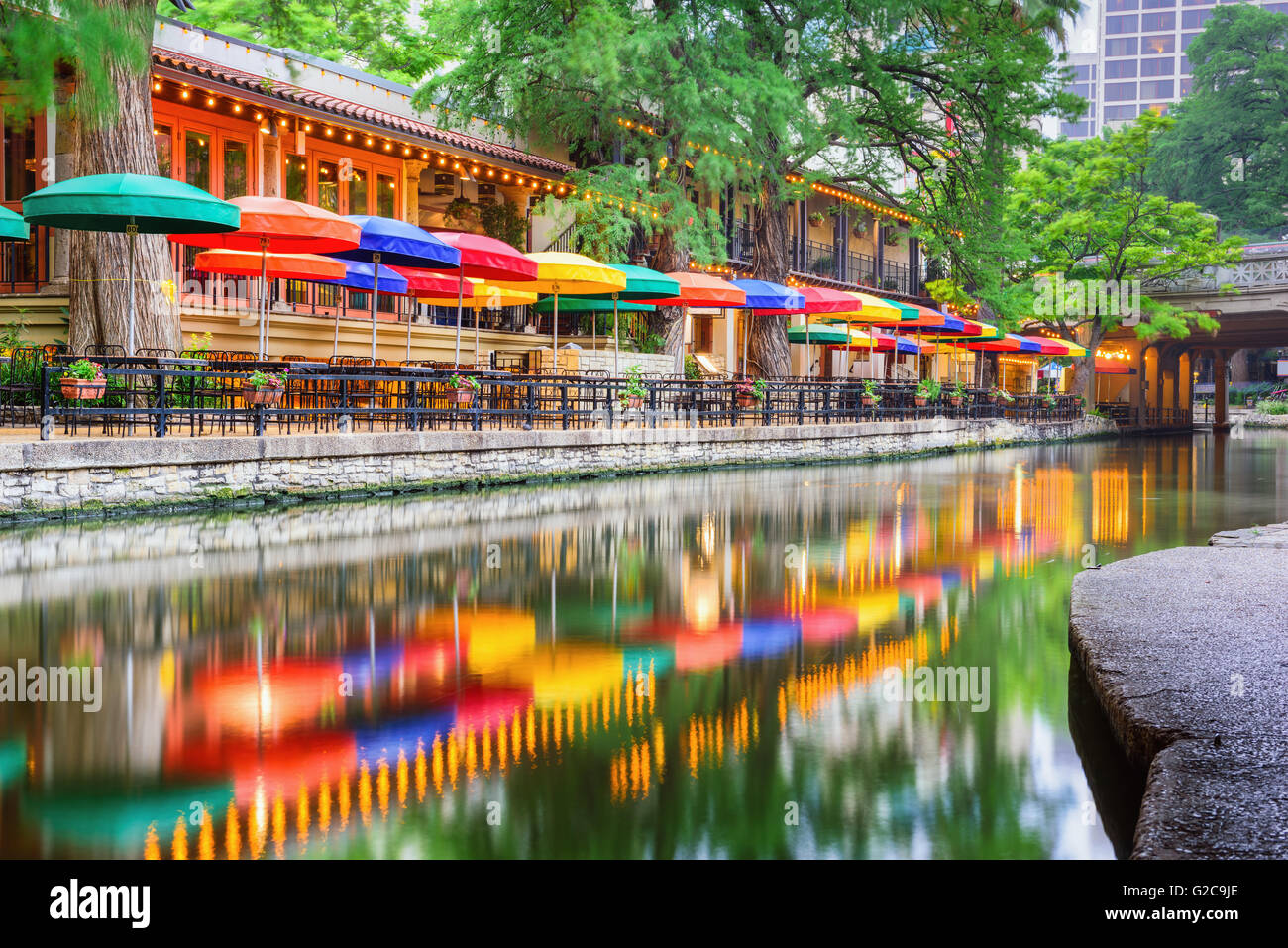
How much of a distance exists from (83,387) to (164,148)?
909cm

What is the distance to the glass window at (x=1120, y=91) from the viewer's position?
145 metres

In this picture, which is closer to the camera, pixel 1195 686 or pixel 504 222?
pixel 1195 686

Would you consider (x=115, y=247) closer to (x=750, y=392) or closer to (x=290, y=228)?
(x=290, y=228)

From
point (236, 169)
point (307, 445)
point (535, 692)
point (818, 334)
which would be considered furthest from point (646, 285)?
point (535, 692)

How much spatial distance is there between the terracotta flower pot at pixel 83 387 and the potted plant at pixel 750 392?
1458 centimetres

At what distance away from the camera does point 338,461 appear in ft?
50.8

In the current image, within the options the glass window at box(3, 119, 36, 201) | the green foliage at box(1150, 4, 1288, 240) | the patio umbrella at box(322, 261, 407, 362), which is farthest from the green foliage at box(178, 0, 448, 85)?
the green foliage at box(1150, 4, 1288, 240)

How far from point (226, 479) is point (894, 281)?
136ft

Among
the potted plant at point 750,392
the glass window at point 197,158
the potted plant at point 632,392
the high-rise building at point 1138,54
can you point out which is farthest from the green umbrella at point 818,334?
the high-rise building at point 1138,54

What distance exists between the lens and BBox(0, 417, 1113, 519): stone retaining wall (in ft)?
39.8

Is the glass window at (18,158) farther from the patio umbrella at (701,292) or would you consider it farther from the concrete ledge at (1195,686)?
the concrete ledge at (1195,686)

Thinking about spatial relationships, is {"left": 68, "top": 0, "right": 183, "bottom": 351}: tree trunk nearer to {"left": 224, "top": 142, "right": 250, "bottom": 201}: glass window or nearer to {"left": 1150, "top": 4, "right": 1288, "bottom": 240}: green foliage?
{"left": 224, "top": 142, "right": 250, "bottom": 201}: glass window

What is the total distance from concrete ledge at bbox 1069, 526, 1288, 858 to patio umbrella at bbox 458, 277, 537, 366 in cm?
1705
